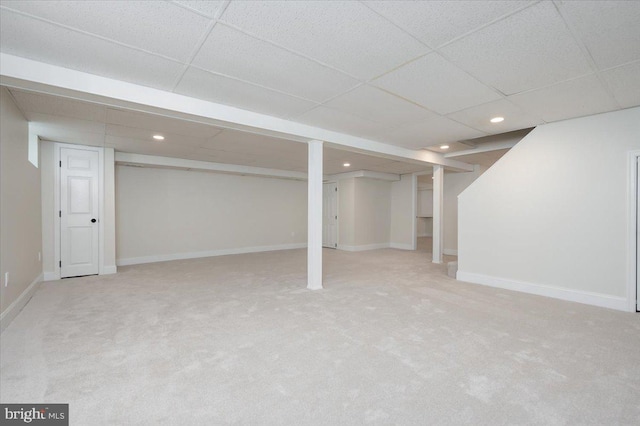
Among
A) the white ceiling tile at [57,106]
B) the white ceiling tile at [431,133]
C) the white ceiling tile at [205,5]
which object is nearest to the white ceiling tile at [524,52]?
the white ceiling tile at [431,133]

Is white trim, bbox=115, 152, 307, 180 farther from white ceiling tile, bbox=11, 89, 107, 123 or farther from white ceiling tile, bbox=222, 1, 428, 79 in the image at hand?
white ceiling tile, bbox=222, 1, 428, 79

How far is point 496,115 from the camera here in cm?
362

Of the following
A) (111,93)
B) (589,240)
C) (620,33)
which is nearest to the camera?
(620,33)

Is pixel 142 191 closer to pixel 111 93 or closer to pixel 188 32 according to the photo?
pixel 111 93

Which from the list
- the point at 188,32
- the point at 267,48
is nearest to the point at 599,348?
the point at 267,48

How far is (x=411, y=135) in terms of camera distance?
454cm

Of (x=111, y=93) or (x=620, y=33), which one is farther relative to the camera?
(x=111, y=93)

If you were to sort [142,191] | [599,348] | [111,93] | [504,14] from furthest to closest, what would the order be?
[142,191], [111,93], [599,348], [504,14]

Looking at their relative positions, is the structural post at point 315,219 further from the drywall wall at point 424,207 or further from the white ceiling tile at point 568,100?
the drywall wall at point 424,207

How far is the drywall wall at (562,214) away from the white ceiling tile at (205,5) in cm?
437

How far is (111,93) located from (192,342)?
94.8 inches

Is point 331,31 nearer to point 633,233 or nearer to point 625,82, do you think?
point 625,82

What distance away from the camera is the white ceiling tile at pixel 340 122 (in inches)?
140

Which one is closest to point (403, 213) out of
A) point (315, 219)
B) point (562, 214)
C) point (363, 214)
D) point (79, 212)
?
point (363, 214)
